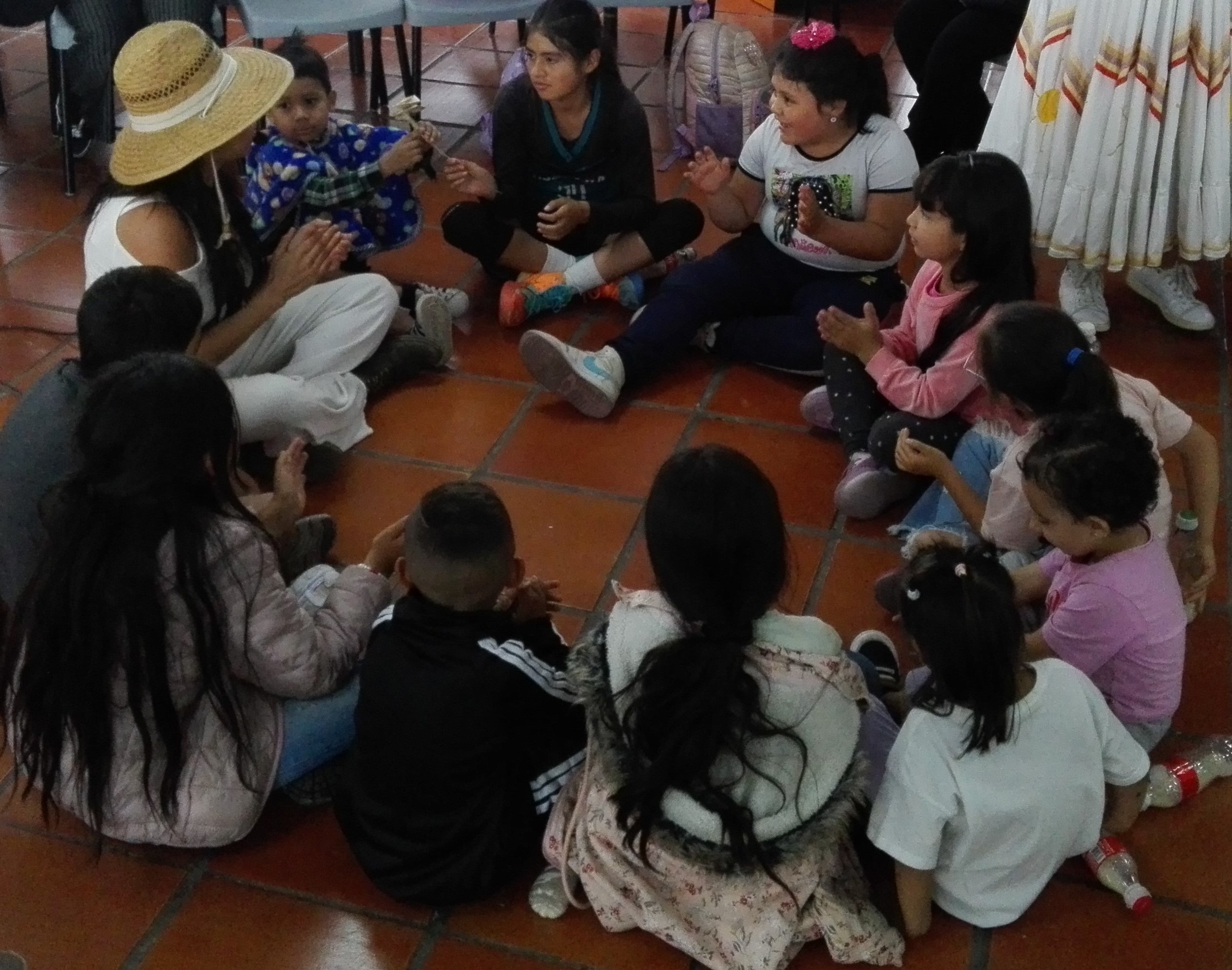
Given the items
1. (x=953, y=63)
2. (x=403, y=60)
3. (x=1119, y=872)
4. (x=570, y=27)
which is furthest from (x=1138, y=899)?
(x=403, y=60)

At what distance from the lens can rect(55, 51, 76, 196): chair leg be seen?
3.37 metres

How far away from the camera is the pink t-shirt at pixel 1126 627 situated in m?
1.68

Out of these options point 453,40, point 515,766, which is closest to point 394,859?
point 515,766

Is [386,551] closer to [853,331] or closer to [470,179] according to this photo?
[853,331]

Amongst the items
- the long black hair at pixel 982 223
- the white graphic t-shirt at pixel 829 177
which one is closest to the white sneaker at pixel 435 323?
the white graphic t-shirt at pixel 829 177

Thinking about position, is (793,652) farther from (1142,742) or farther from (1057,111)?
(1057,111)

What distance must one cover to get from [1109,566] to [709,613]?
23.7 inches

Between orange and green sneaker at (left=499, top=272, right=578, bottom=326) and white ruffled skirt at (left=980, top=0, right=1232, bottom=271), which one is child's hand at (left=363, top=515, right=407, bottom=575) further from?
white ruffled skirt at (left=980, top=0, right=1232, bottom=271)

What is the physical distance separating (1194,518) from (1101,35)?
1056 millimetres

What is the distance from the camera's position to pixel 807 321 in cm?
265

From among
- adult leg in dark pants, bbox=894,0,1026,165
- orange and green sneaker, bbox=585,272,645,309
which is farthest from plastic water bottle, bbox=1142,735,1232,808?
adult leg in dark pants, bbox=894,0,1026,165

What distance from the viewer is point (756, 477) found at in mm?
1400

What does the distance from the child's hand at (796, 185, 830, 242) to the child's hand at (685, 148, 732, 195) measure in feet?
0.60

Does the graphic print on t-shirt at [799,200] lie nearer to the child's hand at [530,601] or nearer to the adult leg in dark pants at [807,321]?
the adult leg in dark pants at [807,321]
